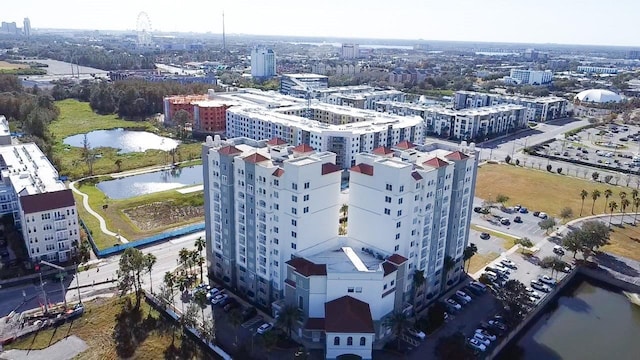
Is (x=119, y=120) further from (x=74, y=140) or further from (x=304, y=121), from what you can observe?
(x=304, y=121)

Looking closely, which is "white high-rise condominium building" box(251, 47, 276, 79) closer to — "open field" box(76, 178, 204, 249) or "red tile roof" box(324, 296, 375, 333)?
"open field" box(76, 178, 204, 249)

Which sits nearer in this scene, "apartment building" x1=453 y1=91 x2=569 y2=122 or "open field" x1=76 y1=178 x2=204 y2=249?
"open field" x1=76 y1=178 x2=204 y2=249

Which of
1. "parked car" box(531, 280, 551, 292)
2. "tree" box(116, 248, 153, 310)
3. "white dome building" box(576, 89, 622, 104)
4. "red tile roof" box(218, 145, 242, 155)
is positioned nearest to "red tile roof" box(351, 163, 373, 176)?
"red tile roof" box(218, 145, 242, 155)

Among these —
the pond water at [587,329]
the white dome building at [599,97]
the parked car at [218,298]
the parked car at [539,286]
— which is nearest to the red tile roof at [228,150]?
the parked car at [218,298]

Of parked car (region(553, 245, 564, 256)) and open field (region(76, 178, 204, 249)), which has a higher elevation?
open field (region(76, 178, 204, 249))

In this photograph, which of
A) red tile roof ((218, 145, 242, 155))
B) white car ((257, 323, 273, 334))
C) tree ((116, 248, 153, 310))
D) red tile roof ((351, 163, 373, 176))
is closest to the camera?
white car ((257, 323, 273, 334))

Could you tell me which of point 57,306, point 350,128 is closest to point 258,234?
point 57,306

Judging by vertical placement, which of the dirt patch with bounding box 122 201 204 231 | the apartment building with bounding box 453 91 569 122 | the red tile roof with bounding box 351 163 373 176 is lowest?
the dirt patch with bounding box 122 201 204 231

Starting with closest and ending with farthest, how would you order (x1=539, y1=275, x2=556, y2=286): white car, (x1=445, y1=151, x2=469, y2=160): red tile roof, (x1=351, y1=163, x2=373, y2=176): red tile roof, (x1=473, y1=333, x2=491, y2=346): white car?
1. (x1=473, y1=333, x2=491, y2=346): white car
2. (x1=351, y1=163, x2=373, y2=176): red tile roof
3. (x1=445, y1=151, x2=469, y2=160): red tile roof
4. (x1=539, y1=275, x2=556, y2=286): white car
